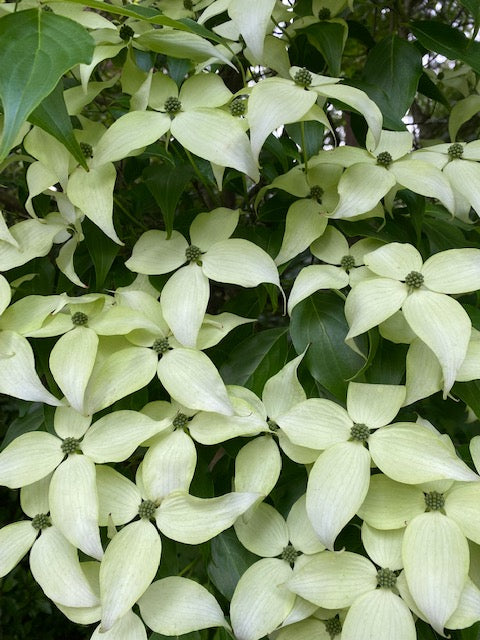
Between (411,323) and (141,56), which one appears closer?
(411,323)

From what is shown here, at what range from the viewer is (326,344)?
0.52 m

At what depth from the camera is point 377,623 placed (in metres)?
0.43

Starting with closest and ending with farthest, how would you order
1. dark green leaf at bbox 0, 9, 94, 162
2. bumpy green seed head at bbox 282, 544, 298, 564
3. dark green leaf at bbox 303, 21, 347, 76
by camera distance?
dark green leaf at bbox 0, 9, 94, 162
bumpy green seed head at bbox 282, 544, 298, 564
dark green leaf at bbox 303, 21, 347, 76

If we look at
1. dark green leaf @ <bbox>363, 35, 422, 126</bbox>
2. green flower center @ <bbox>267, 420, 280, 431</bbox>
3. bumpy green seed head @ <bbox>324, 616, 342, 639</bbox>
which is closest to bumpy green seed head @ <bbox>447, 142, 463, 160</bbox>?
dark green leaf @ <bbox>363, 35, 422, 126</bbox>

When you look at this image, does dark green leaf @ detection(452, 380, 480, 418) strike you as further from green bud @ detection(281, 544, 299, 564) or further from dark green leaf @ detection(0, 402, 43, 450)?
dark green leaf @ detection(0, 402, 43, 450)

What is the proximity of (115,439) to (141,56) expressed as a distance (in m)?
0.34

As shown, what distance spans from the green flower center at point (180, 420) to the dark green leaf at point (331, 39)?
319 mm

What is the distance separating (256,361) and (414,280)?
5.7 inches

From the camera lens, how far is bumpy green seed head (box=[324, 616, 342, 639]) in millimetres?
478

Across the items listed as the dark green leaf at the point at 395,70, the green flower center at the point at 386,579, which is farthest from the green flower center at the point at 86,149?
the green flower center at the point at 386,579

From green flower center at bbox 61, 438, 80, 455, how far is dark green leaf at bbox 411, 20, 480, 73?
0.45 m

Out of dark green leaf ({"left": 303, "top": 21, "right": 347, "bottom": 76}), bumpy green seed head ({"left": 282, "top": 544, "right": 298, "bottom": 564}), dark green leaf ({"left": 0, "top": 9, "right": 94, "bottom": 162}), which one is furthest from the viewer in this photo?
dark green leaf ({"left": 303, "top": 21, "right": 347, "bottom": 76})

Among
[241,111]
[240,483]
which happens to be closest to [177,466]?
[240,483]

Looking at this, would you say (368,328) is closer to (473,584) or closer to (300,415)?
(300,415)
